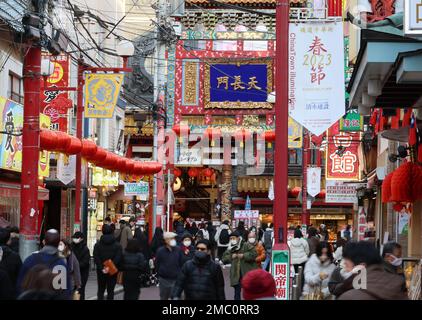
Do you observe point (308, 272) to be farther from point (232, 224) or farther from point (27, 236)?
point (232, 224)

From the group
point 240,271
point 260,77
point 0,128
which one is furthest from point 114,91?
point 260,77

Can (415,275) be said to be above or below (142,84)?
below

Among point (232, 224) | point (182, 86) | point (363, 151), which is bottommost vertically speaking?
point (232, 224)

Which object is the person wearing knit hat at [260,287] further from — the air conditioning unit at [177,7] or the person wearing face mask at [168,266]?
the air conditioning unit at [177,7]

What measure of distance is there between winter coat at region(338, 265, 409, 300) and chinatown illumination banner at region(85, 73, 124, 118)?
18736mm

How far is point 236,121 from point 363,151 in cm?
1714

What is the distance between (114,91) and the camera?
26828 millimetres

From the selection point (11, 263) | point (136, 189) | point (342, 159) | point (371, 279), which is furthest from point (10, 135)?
point (371, 279)

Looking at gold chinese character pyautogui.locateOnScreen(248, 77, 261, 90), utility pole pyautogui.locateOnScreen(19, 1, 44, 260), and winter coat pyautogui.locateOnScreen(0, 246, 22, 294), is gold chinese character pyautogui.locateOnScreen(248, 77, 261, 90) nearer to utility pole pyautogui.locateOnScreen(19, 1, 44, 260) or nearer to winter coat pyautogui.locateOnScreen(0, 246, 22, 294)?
utility pole pyautogui.locateOnScreen(19, 1, 44, 260)

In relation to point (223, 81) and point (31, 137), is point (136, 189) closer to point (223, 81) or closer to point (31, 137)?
point (223, 81)

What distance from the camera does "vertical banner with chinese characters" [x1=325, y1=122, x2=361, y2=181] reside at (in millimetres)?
37250

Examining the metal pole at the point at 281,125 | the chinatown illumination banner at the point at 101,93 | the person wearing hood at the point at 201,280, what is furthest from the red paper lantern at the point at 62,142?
the person wearing hood at the point at 201,280

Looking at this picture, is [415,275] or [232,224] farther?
[232,224]
